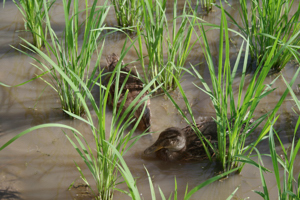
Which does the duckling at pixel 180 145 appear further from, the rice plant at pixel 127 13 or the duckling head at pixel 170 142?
the rice plant at pixel 127 13

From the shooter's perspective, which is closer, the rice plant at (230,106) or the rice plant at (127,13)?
the rice plant at (230,106)

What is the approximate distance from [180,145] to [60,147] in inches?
36.0

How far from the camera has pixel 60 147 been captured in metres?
2.91

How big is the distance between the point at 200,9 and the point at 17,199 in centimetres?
305

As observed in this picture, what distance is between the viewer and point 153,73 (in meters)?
3.35

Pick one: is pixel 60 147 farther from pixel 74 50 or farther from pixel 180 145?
pixel 180 145

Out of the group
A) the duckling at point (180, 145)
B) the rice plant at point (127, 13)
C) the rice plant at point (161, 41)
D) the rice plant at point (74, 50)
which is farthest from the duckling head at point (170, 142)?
the rice plant at point (127, 13)

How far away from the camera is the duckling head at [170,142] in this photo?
273 cm

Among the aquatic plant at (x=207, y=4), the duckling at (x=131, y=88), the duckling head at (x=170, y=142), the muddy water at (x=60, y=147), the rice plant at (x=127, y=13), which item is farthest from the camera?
the aquatic plant at (x=207, y=4)

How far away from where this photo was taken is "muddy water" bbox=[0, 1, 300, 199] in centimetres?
261

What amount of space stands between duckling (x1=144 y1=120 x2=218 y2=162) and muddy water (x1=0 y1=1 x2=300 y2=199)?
6 centimetres

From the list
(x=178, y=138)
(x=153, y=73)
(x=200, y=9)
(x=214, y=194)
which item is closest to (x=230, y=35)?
(x=200, y=9)

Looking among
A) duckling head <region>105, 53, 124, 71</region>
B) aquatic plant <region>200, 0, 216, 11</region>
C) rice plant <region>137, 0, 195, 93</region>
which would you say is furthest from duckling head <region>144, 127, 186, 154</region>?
aquatic plant <region>200, 0, 216, 11</region>

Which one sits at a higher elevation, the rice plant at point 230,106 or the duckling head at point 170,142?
the rice plant at point 230,106
